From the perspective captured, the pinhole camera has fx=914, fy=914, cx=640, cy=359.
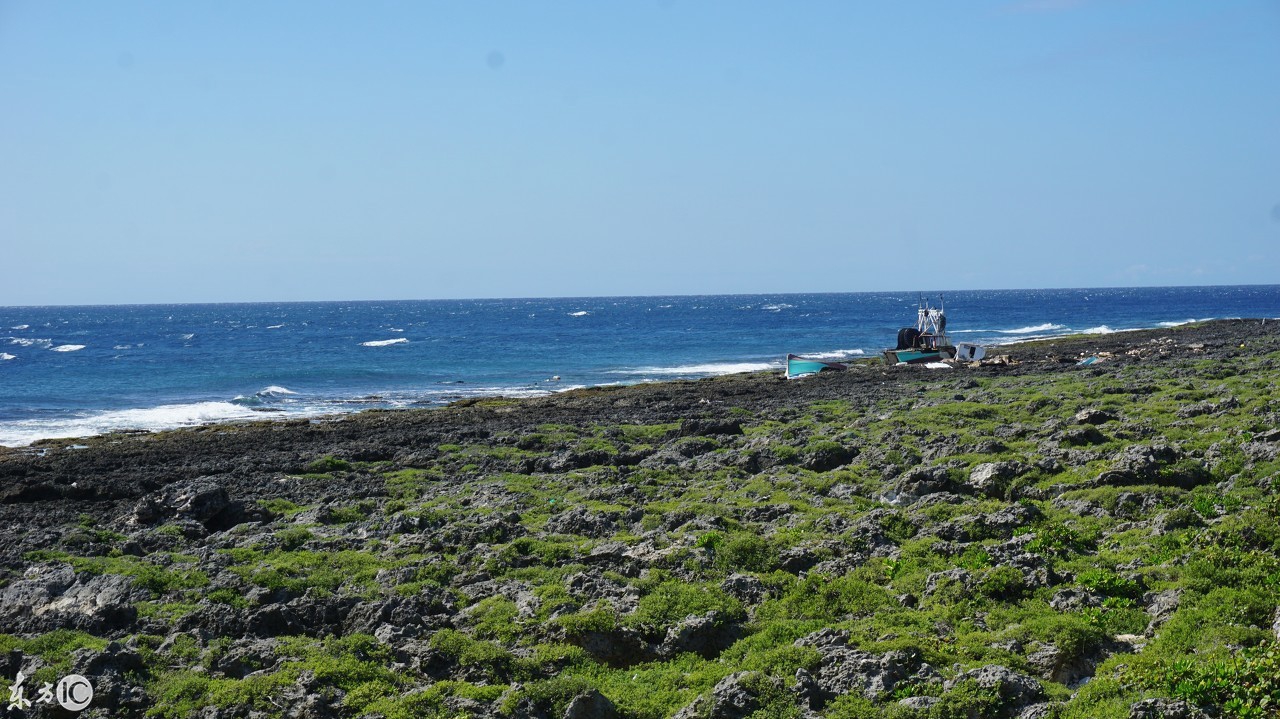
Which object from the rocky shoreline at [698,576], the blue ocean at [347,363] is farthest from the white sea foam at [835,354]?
the rocky shoreline at [698,576]

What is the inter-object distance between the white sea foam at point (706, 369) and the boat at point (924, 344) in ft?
31.6

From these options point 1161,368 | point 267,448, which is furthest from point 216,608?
point 1161,368

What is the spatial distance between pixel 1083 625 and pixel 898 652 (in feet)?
7.12

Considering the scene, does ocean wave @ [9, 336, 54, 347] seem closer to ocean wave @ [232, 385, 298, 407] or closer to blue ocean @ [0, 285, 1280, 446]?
blue ocean @ [0, 285, 1280, 446]

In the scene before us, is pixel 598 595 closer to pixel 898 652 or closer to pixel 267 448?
pixel 898 652

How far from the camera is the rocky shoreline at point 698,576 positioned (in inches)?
372

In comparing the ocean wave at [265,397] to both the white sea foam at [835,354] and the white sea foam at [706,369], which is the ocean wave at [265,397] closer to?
the white sea foam at [706,369]

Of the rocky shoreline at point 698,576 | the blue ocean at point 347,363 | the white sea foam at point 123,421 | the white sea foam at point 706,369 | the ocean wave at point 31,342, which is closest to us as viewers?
the rocky shoreline at point 698,576

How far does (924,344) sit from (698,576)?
4224cm

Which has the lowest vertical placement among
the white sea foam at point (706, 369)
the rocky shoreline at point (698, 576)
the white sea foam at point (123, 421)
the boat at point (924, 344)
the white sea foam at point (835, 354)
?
the white sea foam at point (123, 421)

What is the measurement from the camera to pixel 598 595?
12.2 meters

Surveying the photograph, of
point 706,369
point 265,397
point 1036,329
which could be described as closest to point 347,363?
point 265,397

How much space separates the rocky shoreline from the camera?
9.44 metres

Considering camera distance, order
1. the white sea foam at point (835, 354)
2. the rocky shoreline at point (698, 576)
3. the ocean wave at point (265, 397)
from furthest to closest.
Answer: the white sea foam at point (835, 354) → the ocean wave at point (265, 397) → the rocky shoreline at point (698, 576)
